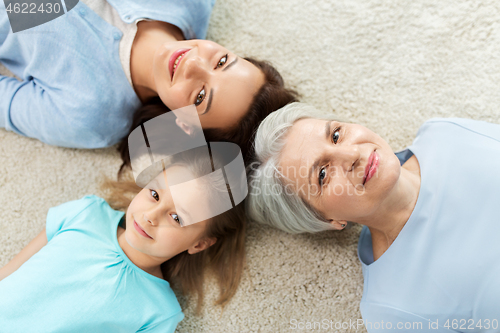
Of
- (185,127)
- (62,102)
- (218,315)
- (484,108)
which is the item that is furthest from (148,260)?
(484,108)

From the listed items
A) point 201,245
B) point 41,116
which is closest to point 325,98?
point 201,245

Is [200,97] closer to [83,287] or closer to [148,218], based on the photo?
[148,218]

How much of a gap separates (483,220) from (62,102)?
1287mm

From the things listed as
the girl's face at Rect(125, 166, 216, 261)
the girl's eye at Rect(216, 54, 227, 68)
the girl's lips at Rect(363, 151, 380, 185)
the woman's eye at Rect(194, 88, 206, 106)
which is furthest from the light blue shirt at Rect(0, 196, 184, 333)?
the girl's lips at Rect(363, 151, 380, 185)

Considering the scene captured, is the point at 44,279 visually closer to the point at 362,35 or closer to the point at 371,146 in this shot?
the point at 371,146

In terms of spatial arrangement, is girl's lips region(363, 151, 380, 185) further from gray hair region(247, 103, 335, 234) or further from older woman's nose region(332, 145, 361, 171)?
gray hair region(247, 103, 335, 234)

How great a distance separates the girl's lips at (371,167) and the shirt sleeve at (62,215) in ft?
2.80

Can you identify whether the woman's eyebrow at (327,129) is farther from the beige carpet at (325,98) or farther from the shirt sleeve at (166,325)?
the shirt sleeve at (166,325)

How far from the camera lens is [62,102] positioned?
1.06 m

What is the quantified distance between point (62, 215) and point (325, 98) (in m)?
0.97

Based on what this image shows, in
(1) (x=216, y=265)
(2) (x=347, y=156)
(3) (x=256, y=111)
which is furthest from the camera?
(1) (x=216, y=265)

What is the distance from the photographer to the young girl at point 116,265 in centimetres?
92

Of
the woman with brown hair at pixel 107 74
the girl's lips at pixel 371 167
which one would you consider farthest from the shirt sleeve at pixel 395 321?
the woman with brown hair at pixel 107 74

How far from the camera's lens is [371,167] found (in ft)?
2.59
